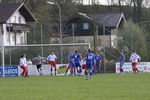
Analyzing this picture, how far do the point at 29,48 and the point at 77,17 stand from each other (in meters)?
42.2

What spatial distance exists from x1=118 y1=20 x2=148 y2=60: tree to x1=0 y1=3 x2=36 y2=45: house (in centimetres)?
1355

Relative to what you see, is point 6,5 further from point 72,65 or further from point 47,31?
point 72,65

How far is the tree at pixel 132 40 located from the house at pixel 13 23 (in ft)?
44.5

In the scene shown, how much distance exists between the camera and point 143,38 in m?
60.3

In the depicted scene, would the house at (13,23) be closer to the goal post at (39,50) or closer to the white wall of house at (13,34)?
the white wall of house at (13,34)

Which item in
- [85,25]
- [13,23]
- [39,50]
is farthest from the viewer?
[85,25]

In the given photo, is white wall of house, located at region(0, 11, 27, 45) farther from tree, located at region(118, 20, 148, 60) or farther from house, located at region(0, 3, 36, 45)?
tree, located at region(118, 20, 148, 60)

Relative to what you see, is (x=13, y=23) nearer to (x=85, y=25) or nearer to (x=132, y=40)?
(x=132, y=40)

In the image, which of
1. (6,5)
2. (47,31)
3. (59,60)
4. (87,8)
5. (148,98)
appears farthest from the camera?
(87,8)

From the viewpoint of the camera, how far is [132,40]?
2026 inches

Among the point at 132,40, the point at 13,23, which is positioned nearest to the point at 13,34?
the point at 13,23

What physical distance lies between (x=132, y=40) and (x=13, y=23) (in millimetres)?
19717

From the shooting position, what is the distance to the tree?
2044 inches

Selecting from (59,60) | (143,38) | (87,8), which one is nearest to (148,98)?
(59,60)
